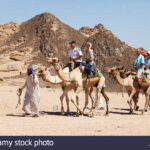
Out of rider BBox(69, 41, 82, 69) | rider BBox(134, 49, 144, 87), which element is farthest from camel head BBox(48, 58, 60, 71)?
rider BBox(134, 49, 144, 87)

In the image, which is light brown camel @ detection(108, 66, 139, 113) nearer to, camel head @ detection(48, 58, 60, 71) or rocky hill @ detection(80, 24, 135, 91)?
camel head @ detection(48, 58, 60, 71)

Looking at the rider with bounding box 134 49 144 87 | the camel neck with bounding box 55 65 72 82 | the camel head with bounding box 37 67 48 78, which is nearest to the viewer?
the camel neck with bounding box 55 65 72 82

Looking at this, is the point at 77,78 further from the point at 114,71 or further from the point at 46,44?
the point at 46,44

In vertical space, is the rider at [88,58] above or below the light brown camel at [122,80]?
above

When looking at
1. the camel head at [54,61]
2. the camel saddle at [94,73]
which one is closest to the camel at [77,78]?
the camel head at [54,61]

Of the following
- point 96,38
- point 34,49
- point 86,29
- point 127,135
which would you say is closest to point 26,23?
point 34,49

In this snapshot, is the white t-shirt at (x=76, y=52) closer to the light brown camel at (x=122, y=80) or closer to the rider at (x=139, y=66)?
the light brown camel at (x=122, y=80)

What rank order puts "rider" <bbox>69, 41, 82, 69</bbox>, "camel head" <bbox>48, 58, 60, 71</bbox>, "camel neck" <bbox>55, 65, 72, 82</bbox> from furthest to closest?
1. "rider" <bbox>69, 41, 82, 69</bbox>
2. "camel neck" <bbox>55, 65, 72, 82</bbox>
3. "camel head" <bbox>48, 58, 60, 71</bbox>

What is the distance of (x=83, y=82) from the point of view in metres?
12.2

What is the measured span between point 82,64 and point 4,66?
3272 cm

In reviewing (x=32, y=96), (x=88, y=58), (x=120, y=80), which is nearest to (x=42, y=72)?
(x=32, y=96)

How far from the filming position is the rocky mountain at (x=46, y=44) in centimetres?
4475

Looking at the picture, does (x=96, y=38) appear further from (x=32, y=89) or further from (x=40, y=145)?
(x=40, y=145)

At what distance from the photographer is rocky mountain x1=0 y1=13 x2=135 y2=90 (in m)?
44.8
